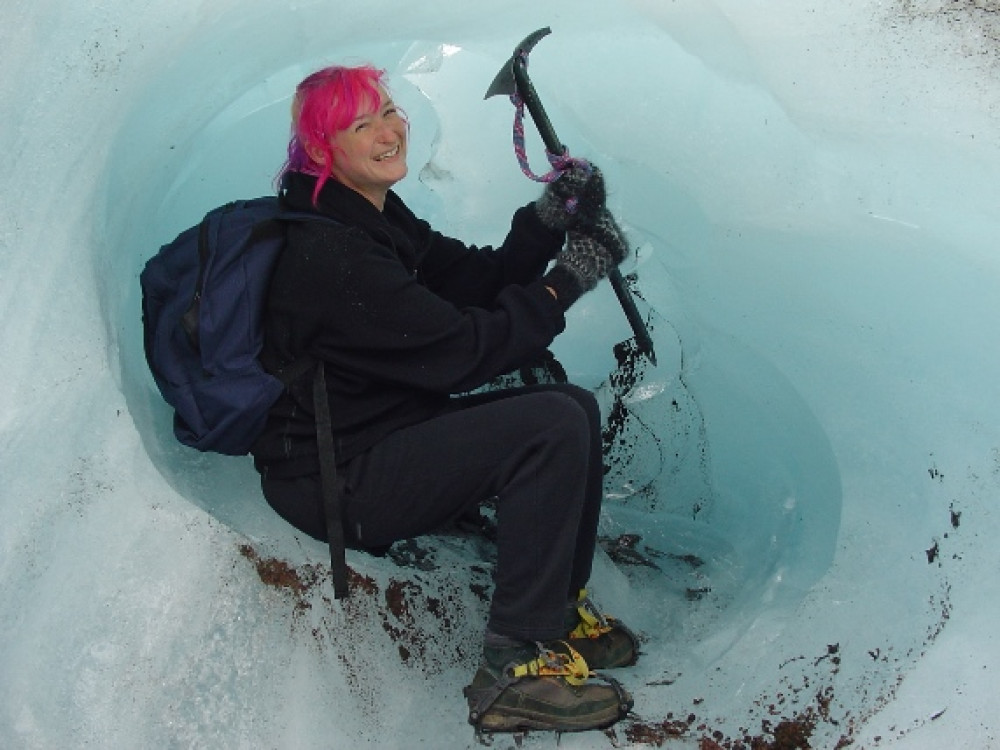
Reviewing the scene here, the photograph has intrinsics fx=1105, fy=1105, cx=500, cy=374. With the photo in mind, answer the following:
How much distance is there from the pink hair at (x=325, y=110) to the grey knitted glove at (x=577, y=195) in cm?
36

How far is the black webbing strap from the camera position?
172 cm

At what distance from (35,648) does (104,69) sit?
94 centimetres

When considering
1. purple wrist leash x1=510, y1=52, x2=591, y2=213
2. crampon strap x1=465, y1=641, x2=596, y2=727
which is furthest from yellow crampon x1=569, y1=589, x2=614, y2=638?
purple wrist leash x1=510, y1=52, x2=591, y2=213

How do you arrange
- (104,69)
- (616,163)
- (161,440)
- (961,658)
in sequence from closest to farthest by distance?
→ (961,658) < (104,69) < (161,440) < (616,163)

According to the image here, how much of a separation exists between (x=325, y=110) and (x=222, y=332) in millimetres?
404

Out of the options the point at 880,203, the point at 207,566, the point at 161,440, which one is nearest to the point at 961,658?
the point at 880,203

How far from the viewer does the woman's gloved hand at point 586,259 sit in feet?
5.85

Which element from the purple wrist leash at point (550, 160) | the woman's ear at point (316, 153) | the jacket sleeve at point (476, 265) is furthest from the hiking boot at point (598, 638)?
the woman's ear at point (316, 153)

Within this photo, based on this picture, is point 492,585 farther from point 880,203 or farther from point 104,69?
point 104,69

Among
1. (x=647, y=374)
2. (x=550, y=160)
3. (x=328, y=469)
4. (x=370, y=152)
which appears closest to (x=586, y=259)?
(x=550, y=160)

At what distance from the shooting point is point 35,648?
160 centimetres

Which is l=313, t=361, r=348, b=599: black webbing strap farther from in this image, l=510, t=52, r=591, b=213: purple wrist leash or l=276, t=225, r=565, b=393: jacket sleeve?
l=510, t=52, r=591, b=213: purple wrist leash

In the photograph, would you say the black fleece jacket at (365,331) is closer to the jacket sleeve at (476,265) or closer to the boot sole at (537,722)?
the jacket sleeve at (476,265)

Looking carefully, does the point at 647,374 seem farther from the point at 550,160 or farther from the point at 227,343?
the point at 227,343
